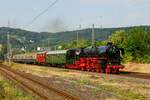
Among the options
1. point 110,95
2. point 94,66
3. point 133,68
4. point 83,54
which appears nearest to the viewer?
point 110,95

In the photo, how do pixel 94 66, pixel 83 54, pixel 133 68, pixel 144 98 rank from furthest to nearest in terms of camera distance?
pixel 133 68, pixel 83 54, pixel 94 66, pixel 144 98

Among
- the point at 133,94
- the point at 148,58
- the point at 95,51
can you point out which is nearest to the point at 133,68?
the point at 148,58

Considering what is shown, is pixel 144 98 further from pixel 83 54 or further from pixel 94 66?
pixel 83 54

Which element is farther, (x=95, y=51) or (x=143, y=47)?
(x=143, y=47)

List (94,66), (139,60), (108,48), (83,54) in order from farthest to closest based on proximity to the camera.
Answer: (139,60)
(83,54)
(94,66)
(108,48)

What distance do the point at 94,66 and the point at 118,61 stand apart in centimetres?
395

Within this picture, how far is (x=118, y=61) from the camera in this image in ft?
136

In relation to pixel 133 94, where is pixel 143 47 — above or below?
above

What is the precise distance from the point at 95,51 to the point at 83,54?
20.0 feet

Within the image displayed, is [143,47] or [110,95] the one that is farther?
[143,47]

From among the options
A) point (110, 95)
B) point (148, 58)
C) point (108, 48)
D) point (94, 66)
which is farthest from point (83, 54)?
→ point (110, 95)

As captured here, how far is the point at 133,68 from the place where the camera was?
5541cm

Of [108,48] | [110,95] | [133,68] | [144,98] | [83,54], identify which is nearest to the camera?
[144,98]

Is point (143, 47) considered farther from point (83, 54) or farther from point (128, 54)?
point (83, 54)
